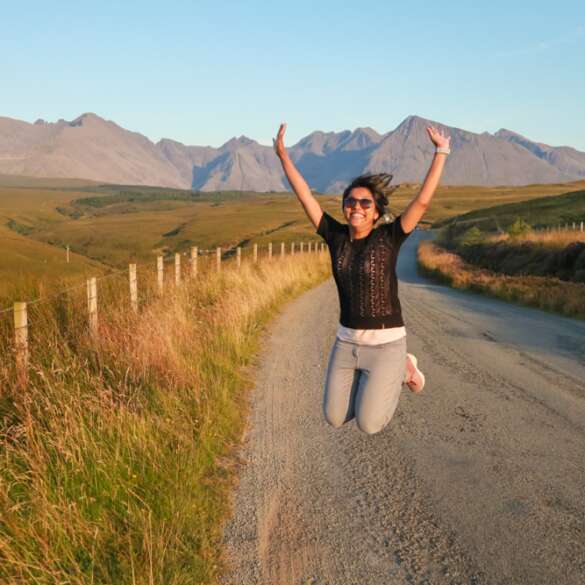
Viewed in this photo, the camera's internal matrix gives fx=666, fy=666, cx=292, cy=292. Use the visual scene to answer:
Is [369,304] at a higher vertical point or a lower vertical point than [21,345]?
higher

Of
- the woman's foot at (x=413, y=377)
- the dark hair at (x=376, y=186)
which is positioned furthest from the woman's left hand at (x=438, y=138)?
the woman's foot at (x=413, y=377)

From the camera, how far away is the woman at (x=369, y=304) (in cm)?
477

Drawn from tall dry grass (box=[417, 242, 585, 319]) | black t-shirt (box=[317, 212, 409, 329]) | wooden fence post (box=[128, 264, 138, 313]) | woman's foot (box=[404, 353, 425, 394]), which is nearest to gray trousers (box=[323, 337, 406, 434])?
black t-shirt (box=[317, 212, 409, 329])

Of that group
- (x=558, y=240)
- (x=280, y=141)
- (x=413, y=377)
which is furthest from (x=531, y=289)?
(x=280, y=141)

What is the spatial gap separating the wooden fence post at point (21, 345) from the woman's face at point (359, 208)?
3.33 metres

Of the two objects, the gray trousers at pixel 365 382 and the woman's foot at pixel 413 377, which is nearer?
the gray trousers at pixel 365 382

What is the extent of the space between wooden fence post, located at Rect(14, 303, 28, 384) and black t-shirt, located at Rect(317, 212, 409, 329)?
3154mm

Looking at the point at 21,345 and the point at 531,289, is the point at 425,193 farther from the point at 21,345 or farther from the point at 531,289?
the point at 531,289

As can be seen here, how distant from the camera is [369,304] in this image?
4812mm

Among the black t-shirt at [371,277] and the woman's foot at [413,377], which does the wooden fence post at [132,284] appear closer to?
the woman's foot at [413,377]

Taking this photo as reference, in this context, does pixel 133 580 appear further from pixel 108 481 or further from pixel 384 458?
pixel 384 458

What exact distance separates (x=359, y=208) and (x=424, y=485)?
2122 mm

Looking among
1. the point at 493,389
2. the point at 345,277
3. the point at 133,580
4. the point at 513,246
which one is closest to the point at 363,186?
the point at 345,277

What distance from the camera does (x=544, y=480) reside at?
198 inches
